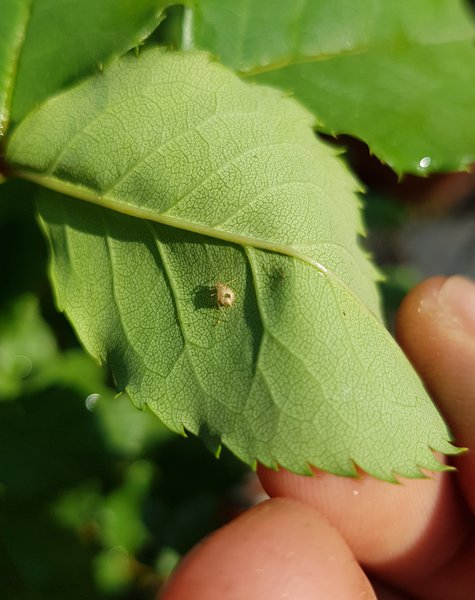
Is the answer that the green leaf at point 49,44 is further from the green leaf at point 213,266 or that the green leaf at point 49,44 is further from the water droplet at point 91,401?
the water droplet at point 91,401

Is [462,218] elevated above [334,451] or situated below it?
below

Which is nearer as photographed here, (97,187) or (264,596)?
(97,187)

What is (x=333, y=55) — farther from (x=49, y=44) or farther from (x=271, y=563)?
(x=271, y=563)

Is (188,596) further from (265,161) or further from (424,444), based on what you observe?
(265,161)

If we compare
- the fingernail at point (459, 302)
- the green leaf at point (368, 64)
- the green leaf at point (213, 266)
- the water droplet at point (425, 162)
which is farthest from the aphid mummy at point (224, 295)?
the fingernail at point (459, 302)

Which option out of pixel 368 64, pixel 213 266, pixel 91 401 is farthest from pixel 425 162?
pixel 91 401

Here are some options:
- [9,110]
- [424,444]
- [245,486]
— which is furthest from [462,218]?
[9,110]

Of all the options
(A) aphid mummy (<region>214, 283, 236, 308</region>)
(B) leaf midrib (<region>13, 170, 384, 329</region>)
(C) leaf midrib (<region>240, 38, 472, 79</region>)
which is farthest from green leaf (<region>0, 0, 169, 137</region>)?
(A) aphid mummy (<region>214, 283, 236, 308</region>)
